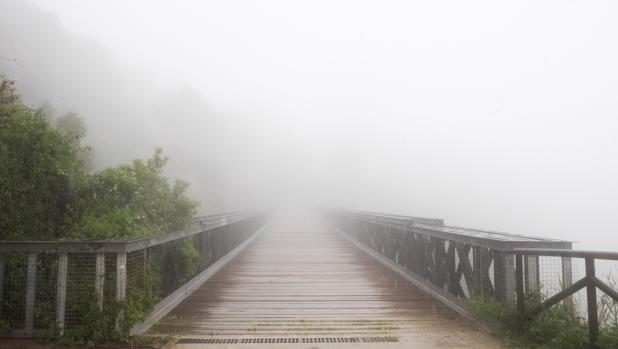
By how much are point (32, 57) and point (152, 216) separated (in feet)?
169

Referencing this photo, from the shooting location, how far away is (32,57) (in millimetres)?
47781

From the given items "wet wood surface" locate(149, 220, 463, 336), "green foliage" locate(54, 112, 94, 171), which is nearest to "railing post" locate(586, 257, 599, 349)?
"wet wood surface" locate(149, 220, 463, 336)

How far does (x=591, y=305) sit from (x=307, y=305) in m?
3.48

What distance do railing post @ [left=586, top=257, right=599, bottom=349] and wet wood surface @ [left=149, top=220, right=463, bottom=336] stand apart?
5.04 feet

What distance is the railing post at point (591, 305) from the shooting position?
12.0 ft

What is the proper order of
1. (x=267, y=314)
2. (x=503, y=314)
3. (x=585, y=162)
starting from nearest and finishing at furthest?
(x=503, y=314)
(x=267, y=314)
(x=585, y=162)

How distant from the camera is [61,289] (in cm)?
436

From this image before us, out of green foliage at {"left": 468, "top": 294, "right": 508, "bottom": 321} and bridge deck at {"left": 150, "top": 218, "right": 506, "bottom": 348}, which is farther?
bridge deck at {"left": 150, "top": 218, "right": 506, "bottom": 348}

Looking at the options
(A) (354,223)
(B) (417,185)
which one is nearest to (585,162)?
(B) (417,185)

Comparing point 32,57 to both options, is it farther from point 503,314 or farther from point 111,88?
point 503,314

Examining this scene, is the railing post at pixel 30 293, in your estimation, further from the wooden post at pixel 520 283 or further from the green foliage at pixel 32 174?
the wooden post at pixel 520 283

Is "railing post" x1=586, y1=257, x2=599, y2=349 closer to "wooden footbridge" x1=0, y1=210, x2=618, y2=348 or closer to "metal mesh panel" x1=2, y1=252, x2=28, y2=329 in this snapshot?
"wooden footbridge" x1=0, y1=210, x2=618, y2=348

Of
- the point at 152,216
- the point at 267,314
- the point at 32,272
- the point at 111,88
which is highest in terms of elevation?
the point at 111,88

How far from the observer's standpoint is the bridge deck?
4.90m
